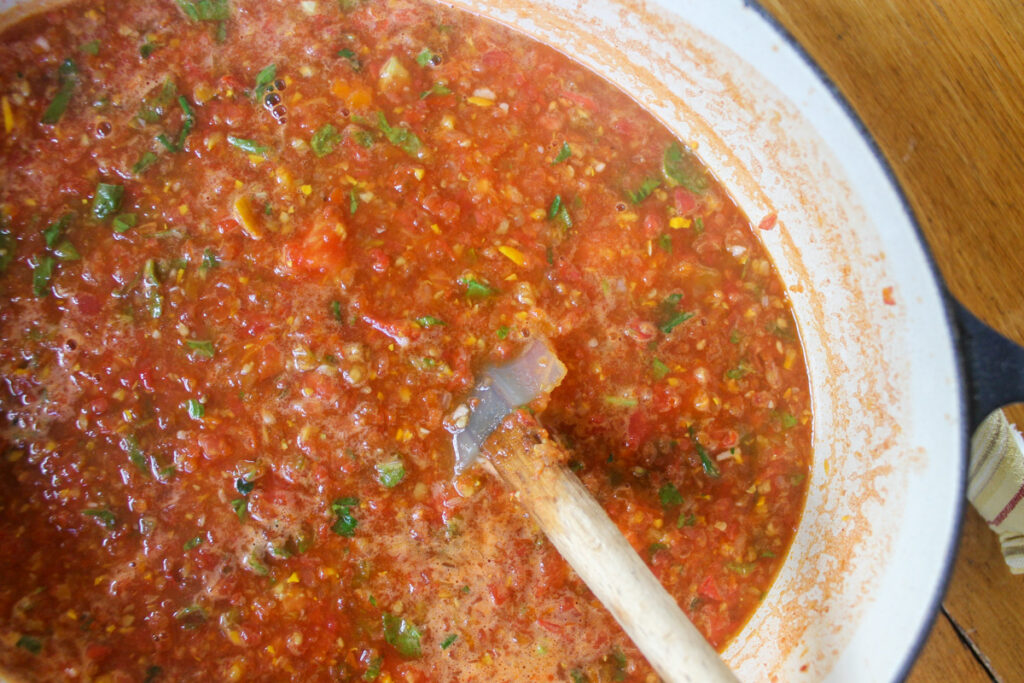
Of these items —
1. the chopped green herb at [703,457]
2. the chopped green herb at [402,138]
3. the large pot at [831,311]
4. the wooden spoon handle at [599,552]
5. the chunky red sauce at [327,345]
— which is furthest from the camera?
the chopped green herb at [703,457]

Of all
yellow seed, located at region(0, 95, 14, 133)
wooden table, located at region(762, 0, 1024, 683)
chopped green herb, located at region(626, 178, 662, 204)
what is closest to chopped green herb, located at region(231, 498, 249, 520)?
yellow seed, located at region(0, 95, 14, 133)

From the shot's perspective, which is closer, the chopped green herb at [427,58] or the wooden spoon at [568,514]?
the wooden spoon at [568,514]

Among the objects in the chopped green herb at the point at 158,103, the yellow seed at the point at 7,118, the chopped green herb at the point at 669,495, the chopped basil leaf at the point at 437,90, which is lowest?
the chopped green herb at the point at 669,495

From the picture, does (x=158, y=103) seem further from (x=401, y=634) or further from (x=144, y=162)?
(x=401, y=634)

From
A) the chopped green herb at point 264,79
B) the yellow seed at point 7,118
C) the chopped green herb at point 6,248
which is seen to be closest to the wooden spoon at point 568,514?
the chopped green herb at point 264,79

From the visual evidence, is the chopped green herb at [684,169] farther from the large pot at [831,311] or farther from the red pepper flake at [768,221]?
the red pepper flake at [768,221]

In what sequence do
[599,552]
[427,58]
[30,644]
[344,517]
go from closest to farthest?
[599,552]
[30,644]
[344,517]
[427,58]

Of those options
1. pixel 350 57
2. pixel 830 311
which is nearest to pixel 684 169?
pixel 830 311

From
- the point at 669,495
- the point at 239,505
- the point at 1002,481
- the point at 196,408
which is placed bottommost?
the point at 239,505

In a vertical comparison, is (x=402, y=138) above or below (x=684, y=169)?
below
